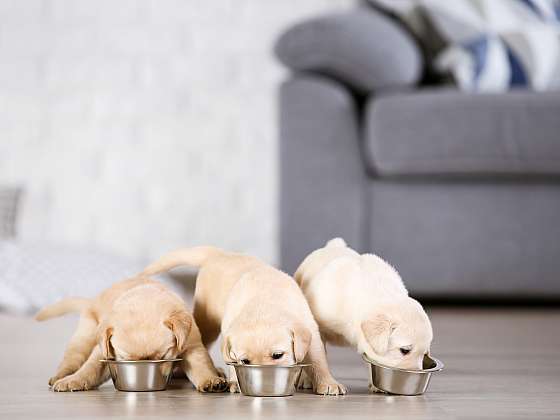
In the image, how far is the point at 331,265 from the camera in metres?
0.97

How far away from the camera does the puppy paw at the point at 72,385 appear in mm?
909

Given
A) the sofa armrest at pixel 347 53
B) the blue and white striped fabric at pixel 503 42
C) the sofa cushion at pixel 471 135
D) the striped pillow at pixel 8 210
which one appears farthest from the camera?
the striped pillow at pixel 8 210

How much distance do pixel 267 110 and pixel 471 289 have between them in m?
1.60

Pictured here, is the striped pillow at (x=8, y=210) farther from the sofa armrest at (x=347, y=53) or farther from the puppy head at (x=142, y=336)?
the puppy head at (x=142, y=336)

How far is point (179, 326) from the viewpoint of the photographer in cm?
88

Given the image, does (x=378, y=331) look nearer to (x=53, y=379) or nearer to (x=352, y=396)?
(x=352, y=396)

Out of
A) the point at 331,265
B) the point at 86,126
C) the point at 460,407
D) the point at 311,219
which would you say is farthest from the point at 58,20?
the point at 460,407

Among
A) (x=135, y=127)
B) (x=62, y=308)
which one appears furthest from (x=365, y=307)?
(x=135, y=127)

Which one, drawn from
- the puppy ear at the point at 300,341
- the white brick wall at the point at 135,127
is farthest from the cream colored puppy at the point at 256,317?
the white brick wall at the point at 135,127

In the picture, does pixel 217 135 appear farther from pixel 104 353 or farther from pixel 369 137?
pixel 104 353

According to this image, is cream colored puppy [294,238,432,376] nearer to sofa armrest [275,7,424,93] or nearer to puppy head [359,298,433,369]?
puppy head [359,298,433,369]

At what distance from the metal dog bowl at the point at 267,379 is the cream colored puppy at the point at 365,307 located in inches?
3.4

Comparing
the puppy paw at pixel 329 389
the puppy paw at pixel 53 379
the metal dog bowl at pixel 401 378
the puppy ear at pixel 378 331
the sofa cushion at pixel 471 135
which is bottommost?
the puppy paw at pixel 53 379

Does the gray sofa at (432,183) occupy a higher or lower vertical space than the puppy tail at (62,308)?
higher
